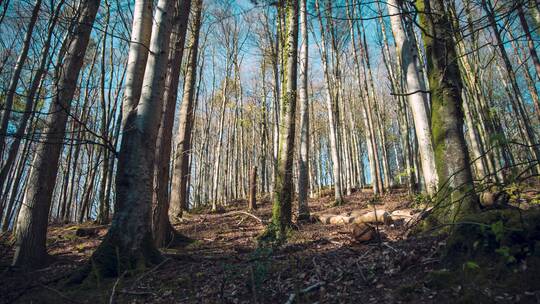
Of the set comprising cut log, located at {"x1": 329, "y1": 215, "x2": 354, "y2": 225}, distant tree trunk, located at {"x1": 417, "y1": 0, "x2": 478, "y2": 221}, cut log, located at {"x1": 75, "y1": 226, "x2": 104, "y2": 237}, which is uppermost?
distant tree trunk, located at {"x1": 417, "y1": 0, "x2": 478, "y2": 221}

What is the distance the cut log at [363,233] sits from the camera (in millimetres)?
4520

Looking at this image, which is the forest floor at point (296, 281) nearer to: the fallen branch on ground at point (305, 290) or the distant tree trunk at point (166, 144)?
the fallen branch on ground at point (305, 290)

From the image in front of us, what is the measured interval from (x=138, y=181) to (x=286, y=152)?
330 cm

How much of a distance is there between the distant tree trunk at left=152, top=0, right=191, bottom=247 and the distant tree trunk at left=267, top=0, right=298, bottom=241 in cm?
217

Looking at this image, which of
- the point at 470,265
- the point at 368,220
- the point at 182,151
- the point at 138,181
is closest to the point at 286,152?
the point at 368,220

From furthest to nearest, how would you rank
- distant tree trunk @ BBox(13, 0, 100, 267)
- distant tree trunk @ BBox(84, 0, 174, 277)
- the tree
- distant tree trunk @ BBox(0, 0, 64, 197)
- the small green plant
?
the tree
distant tree trunk @ BBox(13, 0, 100, 267)
distant tree trunk @ BBox(0, 0, 64, 197)
distant tree trunk @ BBox(84, 0, 174, 277)
the small green plant

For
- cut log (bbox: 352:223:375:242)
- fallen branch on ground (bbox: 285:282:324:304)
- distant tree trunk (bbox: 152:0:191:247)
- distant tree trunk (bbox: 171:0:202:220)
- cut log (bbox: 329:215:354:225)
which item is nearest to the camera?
fallen branch on ground (bbox: 285:282:324:304)

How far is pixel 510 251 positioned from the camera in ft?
6.79

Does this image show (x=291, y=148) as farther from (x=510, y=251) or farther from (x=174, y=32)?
(x=510, y=251)

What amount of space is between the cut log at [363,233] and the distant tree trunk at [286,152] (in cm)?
173

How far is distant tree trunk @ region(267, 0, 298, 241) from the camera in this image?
6.25 m

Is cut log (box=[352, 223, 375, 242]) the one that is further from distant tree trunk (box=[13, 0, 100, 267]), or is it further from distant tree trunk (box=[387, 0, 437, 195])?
distant tree trunk (box=[13, 0, 100, 267])

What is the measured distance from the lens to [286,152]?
21.2 ft

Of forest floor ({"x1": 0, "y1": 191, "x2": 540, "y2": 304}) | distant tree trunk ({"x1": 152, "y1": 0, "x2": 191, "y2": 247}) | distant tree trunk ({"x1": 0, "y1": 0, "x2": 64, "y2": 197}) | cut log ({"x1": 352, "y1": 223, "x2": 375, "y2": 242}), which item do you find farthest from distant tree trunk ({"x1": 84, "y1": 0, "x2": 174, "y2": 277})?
cut log ({"x1": 352, "y1": 223, "x2": 375, "y2": 242})
